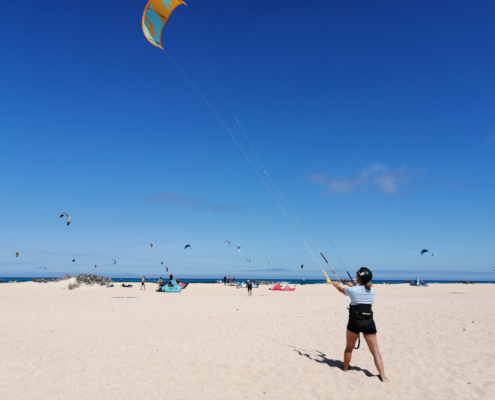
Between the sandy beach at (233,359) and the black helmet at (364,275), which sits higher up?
the black helmet at (364,275)

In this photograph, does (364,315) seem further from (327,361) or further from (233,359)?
(233,359)

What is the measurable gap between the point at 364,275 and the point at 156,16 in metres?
11.4

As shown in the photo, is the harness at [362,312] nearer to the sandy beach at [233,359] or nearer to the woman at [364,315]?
Answer: the woman at [364,315]

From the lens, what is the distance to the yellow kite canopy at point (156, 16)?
1102 centimetres

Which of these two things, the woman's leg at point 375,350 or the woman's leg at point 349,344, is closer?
the woman's leg at point 375,350

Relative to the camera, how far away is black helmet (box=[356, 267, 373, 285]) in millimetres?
6688

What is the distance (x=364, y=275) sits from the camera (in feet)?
22.1

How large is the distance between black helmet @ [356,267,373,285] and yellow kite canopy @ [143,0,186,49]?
34.5ft

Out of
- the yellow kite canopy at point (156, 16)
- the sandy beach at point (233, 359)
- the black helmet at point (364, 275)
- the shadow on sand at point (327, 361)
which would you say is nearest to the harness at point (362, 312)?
the black helmet at point (364, 275)

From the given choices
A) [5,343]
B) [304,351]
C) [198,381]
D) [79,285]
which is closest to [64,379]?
[198,381]

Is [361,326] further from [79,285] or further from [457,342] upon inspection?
[79,285]

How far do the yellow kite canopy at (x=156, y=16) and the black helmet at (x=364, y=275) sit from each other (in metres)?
10.5

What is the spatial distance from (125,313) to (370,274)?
1340 centimetres

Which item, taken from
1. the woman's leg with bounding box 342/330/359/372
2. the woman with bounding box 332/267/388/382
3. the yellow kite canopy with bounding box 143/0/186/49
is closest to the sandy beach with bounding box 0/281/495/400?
the woman's leg with bounding box 342/330/359/372
